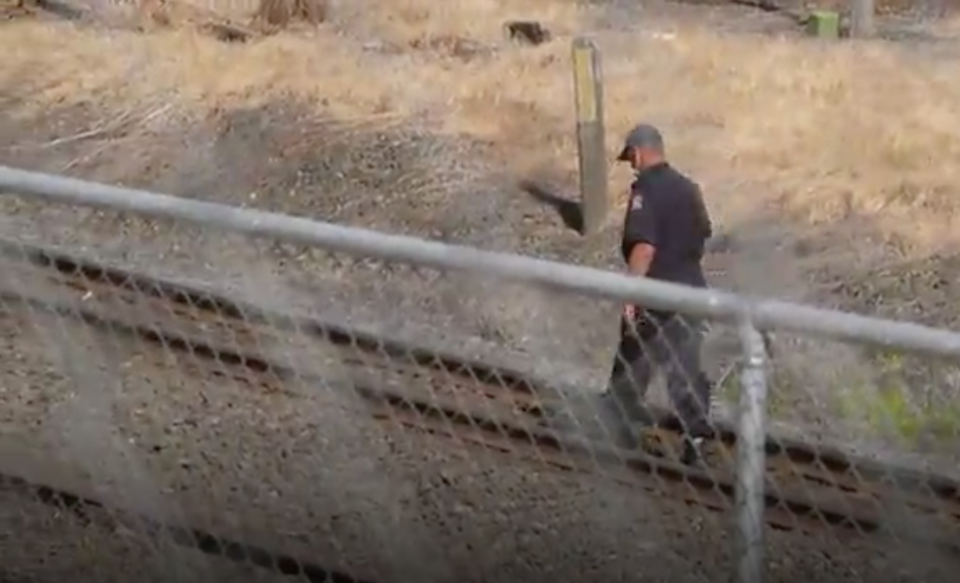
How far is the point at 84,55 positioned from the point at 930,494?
33.4 feet

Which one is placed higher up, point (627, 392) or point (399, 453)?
point (627, 392)

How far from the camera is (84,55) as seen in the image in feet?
49.2

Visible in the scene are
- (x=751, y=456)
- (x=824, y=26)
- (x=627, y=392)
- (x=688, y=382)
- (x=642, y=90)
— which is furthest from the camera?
(x=824, y=26)

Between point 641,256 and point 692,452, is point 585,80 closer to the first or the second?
point 641,256

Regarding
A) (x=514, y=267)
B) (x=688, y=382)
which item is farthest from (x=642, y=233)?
(x=514, y=267)

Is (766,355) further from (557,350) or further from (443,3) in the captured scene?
(443,3)

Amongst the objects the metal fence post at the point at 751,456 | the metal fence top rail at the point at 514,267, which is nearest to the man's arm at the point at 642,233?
the metal fence top rail at the point at 514,267

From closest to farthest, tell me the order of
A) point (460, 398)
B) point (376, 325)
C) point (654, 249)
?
Result: 1. point (460, 398)
2. point (654, 249)
3. point (376, 325)

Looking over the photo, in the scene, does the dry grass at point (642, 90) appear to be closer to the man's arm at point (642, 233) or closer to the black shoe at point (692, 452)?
the man's arm at point (642, 233)

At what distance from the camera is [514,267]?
153 inches

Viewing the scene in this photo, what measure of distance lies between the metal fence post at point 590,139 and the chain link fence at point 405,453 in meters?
3.03

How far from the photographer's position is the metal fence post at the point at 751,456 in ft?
12.3

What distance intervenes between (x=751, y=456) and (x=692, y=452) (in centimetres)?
280

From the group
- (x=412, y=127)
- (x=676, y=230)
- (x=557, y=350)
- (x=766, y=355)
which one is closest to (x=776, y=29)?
(x=412, y=127)
